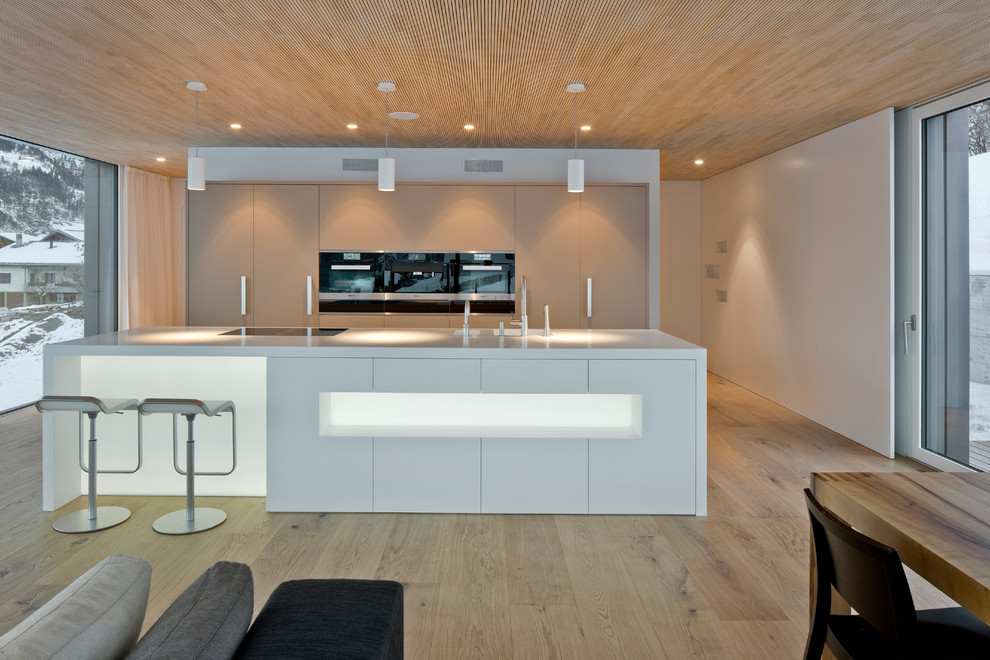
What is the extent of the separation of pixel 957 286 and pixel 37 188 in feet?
24.5

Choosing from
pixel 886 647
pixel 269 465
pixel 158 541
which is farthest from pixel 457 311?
pixel 886 647

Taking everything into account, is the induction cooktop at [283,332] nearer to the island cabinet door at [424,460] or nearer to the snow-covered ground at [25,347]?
the island cabinet door at [424,460]

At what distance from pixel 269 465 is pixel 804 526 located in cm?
278

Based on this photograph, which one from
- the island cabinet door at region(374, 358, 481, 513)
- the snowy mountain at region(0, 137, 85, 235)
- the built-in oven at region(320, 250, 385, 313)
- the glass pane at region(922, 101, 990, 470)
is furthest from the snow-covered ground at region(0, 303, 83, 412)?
the glass pane at region(922, 101, 990, 470)

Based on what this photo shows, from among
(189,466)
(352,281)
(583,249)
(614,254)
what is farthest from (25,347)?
(614,254)

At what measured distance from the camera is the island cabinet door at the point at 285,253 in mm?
6500

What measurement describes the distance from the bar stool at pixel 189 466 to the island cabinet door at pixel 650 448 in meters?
1.90

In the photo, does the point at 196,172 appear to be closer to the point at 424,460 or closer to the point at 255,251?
the point at 255,251

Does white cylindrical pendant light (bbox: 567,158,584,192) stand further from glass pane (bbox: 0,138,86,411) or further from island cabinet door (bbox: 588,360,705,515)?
glass pane (bbox: 0,138,86,411)

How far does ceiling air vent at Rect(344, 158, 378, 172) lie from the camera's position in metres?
6.36

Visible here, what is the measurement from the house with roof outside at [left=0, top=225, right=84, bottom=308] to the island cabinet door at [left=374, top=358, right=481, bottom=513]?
4400 mm

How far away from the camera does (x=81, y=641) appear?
3.52 ft

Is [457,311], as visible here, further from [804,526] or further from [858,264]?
[804,526]

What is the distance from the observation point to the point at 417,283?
6.54 m
